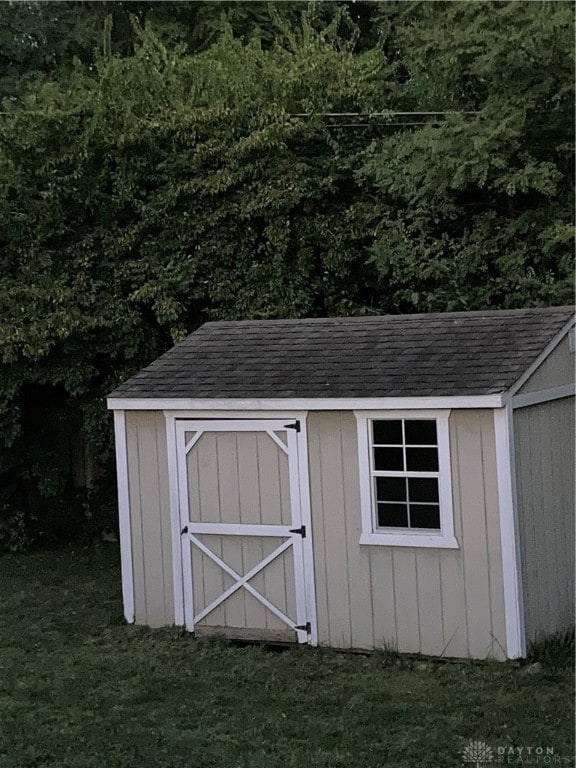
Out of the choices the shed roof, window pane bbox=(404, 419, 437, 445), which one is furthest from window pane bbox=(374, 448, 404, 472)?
the shed roof

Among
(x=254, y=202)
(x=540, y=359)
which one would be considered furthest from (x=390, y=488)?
(x=254, y=202)

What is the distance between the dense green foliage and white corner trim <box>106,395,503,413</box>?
3041 millimetres

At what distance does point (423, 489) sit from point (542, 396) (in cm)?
119

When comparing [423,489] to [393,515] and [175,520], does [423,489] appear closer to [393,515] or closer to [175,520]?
[393,515]

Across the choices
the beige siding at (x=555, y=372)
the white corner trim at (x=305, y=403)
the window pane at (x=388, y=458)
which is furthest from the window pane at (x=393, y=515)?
the beige siding at (x=555, y=372)

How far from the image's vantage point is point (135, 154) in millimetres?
12117

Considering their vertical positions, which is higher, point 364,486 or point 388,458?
point 388,458

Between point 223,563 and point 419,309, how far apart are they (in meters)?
4.74

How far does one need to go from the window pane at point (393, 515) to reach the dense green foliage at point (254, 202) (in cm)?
408

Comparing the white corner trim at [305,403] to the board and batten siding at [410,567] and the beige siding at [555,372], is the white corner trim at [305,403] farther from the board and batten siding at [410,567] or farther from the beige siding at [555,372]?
the beige siding at [555,372]

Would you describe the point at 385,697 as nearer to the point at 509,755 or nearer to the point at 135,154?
the point at 509,755

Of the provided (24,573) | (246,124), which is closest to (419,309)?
(246,124)

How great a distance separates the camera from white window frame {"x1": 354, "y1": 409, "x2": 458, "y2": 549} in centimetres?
773

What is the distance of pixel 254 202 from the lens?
1173 centimetres
